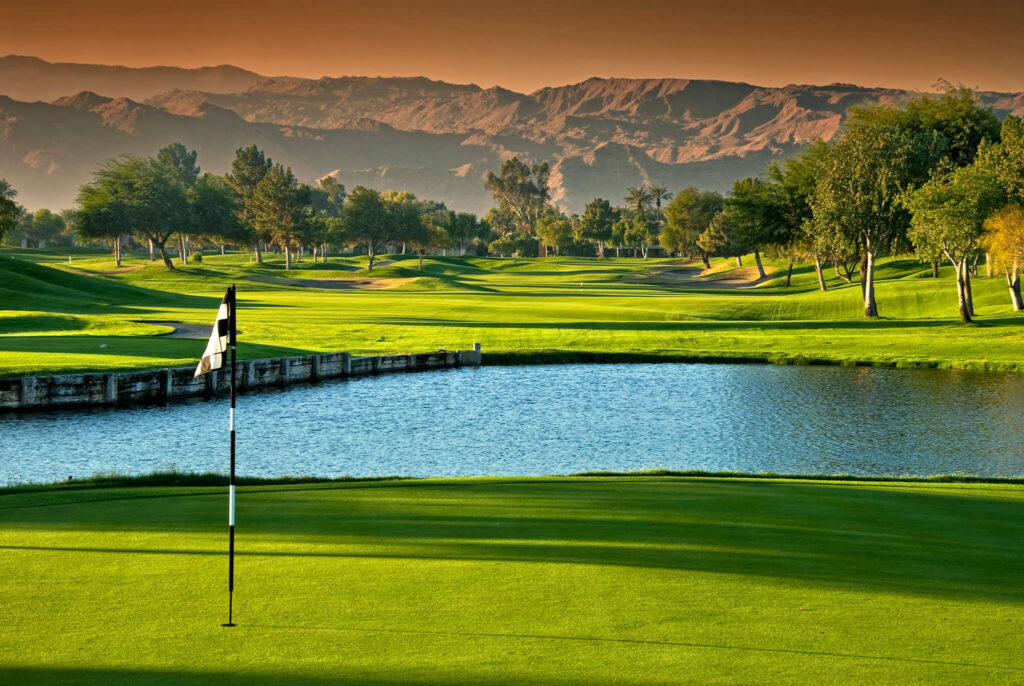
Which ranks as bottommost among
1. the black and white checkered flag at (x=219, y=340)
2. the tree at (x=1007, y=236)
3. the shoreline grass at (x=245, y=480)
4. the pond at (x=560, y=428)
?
the pond at (x=560, y=428)

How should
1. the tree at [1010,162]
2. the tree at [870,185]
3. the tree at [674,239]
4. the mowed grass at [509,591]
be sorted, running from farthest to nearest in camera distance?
the tree at [674,239] → the tree at [870,185] → the tree at [1010,162] → the mowed grass at [509,591]

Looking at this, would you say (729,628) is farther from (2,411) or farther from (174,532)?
(2,411)

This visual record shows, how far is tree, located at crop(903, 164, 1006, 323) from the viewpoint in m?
54.4

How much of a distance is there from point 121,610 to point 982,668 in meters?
7.30

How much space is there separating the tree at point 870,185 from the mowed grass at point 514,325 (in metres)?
5.81

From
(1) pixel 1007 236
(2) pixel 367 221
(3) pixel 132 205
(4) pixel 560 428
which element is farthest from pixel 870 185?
(2) pixel 367 221

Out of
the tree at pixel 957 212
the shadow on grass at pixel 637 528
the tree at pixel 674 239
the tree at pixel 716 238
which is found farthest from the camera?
the tree at pixel 674 239

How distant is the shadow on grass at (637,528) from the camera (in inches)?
407

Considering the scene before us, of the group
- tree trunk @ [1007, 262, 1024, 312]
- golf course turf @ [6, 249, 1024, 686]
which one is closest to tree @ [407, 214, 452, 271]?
tree trunk @ [1007, 262, 1024, 312]

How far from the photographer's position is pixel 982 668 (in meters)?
7.35

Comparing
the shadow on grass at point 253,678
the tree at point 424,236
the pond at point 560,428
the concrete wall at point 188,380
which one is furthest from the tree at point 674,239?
the shadow on grass at point 253,678

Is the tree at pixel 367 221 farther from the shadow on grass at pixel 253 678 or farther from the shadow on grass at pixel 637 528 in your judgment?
the shadow on grass at pixel 253 678

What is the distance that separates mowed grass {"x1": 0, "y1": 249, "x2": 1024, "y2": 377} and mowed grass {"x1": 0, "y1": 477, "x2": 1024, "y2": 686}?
27742 mm

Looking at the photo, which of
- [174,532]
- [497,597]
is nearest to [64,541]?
[174,532]
